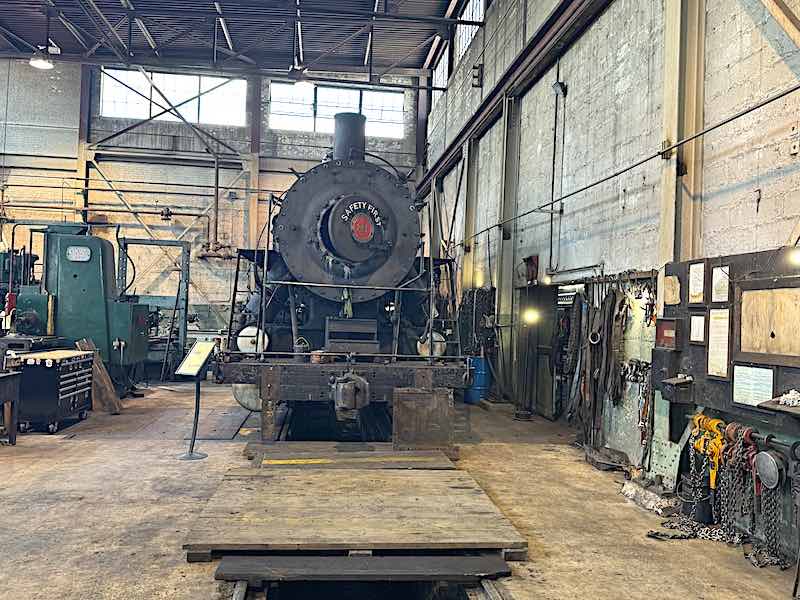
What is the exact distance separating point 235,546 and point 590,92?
19.8 ft

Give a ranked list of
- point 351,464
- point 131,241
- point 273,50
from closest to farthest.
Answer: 1. point 351,464
2. point 131,241
3. point 273,50

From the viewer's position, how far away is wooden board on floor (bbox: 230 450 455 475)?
16.7 ft

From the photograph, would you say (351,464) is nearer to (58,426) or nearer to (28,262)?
(58,426)

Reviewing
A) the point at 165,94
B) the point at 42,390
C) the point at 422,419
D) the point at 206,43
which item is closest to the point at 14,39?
the point at 165,94

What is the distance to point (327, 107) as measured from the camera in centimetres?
1734

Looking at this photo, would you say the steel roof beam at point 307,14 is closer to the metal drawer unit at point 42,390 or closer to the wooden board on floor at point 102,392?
the wooden board on floor at point 102,392

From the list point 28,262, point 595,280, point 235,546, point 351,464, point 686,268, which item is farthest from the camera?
point 28,262

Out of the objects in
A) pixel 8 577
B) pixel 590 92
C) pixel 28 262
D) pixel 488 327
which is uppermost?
pixel 590 92

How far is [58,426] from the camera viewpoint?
699 cm

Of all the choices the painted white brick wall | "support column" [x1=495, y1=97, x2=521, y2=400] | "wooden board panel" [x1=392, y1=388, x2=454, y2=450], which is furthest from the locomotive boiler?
"support column" [x1=495, y1=97, x2=521, y2=400]

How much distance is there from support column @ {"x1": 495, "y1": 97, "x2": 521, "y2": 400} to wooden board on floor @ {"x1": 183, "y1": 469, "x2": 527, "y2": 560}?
201 inches

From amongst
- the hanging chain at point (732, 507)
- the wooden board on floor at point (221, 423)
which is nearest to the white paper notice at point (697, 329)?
the hanging chain at point (732, 507)

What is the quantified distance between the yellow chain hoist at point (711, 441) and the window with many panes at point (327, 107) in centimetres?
1408

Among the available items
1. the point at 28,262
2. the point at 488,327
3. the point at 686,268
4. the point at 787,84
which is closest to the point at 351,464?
the point at 686,268
